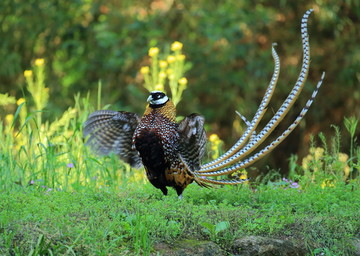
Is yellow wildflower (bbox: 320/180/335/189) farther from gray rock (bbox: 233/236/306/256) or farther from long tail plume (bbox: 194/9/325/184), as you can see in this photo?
gray rock (bbox: 233/236/306/256)

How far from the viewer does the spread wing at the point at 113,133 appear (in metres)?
5.88

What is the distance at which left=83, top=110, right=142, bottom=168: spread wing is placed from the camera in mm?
5879

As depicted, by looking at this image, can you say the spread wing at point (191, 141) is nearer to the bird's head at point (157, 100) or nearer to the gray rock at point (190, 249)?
the bird's head at point (157, 100)

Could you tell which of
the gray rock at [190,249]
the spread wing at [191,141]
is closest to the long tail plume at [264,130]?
the spread wing at [191,141]

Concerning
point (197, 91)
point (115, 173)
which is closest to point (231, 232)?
point (115, 173)

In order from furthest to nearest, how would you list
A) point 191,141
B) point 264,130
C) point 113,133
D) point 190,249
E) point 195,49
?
1. point 195,49
2. point 113,133
3. point 191,141
4. point 264,130
5. point 190,249

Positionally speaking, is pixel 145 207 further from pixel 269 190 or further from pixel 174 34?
pixel 174 34

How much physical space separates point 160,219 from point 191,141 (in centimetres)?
109

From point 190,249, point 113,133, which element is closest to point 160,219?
point 190,249

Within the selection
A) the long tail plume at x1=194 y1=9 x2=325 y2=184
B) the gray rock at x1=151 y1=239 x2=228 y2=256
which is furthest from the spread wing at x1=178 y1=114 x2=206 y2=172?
the gray rock at x1=151 y1=239 x2=228 y2=256

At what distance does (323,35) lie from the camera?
11.7 meters

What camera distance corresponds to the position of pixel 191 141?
5.38 m

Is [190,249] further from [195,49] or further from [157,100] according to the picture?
[195,49]

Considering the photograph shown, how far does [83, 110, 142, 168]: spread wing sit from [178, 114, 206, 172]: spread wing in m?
0.60
